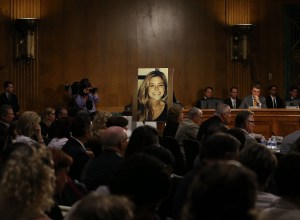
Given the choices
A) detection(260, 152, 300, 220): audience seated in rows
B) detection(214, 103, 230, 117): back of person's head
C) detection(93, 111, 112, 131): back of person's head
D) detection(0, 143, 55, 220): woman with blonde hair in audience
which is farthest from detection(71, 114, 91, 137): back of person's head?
detection(0, 143, 55, 220): woman with blonde hair in audience

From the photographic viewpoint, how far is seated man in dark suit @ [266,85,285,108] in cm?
1524

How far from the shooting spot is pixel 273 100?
1532 centimetres

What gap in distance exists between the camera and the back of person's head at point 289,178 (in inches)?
132

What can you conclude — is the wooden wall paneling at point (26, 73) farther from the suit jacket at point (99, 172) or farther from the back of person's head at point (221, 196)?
the back of person's head at point (221, 196)

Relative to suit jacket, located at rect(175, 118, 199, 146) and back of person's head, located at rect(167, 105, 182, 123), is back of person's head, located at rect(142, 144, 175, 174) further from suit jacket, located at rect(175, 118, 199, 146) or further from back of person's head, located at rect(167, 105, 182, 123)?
back of person's head, located at rect(167, 105, 182, 123)

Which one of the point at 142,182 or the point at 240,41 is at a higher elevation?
the point at 240,41

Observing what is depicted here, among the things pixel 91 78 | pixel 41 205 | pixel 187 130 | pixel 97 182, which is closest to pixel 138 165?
pixel 41 205

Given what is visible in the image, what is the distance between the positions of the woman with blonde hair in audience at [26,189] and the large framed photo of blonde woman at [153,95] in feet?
23.6

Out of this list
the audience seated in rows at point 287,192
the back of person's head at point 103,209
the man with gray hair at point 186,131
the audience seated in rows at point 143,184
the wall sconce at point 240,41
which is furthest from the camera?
the wall sconce at point 240,41

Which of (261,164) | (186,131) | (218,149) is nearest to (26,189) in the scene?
(261,164)

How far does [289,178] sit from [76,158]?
2.94 meters

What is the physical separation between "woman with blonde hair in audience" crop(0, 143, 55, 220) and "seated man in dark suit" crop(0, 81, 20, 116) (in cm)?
1082

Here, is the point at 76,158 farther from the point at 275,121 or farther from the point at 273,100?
the point at 273,100

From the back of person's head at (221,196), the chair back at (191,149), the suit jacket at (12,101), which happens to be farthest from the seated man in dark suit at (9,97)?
the back of person's head at (221,196)
